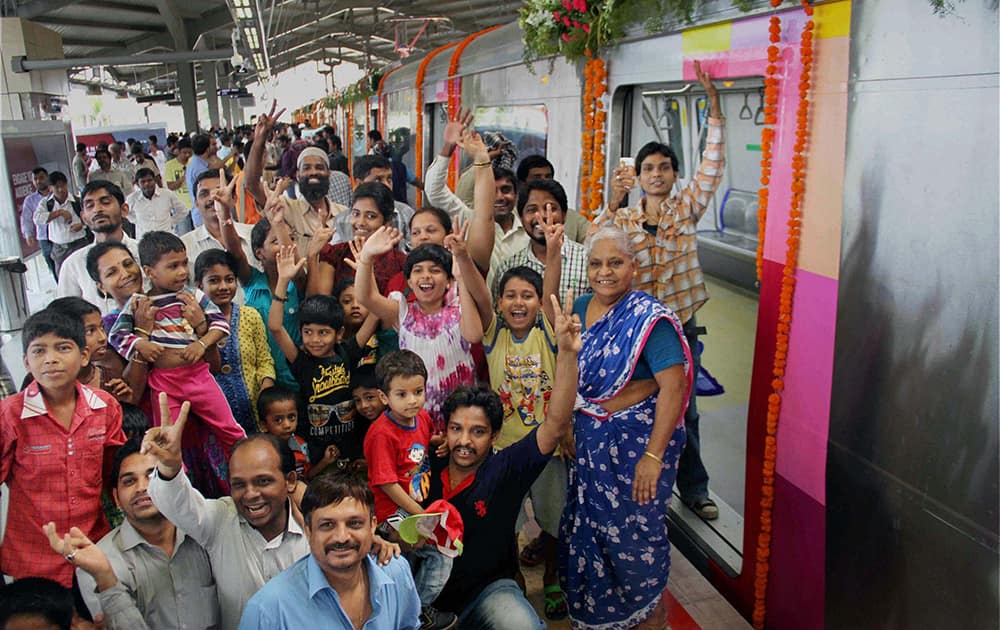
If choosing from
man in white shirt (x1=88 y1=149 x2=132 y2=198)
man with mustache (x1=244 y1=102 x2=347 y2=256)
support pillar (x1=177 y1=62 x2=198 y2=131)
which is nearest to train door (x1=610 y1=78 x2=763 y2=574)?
man with mustache (x1=244 y1=102 x2=347 y2=256)

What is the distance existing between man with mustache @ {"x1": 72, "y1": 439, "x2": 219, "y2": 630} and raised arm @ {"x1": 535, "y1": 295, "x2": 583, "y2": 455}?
3.45 feet

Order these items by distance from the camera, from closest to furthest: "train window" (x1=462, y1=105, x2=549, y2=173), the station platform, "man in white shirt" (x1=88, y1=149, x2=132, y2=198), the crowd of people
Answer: the crowd of people → the station platform → "train window" (x1=462, y1=105, x2=549, y2=173) → "man in white shirt" (x1=88, y1=149, x2=132, y2=198)

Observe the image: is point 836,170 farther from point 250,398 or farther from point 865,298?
point 250,398

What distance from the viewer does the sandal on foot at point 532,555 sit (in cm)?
337

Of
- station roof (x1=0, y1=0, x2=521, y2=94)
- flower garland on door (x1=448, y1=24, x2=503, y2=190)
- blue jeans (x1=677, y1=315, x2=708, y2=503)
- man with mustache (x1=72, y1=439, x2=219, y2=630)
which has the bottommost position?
blue jeans (x1=677, y1=315, x2=708, y2=503)

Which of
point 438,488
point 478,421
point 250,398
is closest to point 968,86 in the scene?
point 478,421

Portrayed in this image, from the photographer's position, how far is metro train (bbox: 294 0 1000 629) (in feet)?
6.18

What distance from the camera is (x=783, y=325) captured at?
8.36 ft

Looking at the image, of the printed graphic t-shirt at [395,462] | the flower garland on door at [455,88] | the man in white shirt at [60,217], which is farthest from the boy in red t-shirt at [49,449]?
the man in white shirt at [60,217]

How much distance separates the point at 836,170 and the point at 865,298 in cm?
40

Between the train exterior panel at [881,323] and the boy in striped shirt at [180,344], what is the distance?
6.40 feet

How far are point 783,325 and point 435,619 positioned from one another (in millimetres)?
1459

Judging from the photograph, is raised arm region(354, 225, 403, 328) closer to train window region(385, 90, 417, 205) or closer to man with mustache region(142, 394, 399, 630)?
man with mustache region(142, 394, 399, 630)

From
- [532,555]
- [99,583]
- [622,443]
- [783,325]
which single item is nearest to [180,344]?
[99,583]
